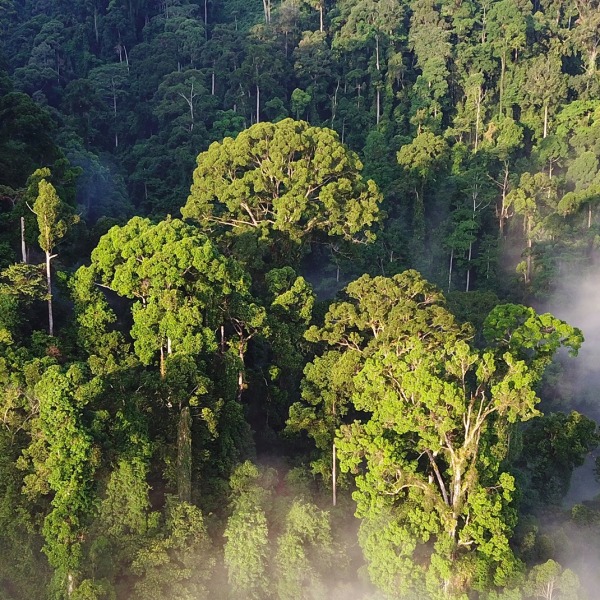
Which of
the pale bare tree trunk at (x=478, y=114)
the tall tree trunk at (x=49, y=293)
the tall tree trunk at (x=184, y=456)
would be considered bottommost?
the tall tree trunk at (x=184, y=456)

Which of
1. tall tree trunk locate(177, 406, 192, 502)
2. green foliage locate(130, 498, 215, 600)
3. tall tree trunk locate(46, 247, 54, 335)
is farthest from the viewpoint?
tall tree trunk locate(46, 247, 54, 335)

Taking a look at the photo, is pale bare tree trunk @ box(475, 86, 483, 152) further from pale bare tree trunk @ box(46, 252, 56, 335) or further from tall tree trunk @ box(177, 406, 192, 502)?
tall tree trunk @ box(177, 406, 192, 502)

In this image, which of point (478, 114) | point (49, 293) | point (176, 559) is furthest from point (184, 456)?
point (478, 114)

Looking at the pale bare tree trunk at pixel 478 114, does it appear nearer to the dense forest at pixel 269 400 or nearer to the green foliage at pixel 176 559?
the dense forest at pixel 269 400

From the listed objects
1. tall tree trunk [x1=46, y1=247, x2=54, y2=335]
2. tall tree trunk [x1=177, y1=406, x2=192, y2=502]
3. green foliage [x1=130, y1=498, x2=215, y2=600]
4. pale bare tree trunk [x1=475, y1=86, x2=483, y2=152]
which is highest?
pale bare tree trunk [x1=475, y1=86, x2=483, y2=152]

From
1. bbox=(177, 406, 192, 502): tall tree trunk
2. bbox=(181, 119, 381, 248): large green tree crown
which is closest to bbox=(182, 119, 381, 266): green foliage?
bbox=(181, 119, 381, 248): large green tree crown

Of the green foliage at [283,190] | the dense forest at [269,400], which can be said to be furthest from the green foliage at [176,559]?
the green foliage at [283,190]

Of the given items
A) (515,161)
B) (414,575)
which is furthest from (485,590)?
(515,161)

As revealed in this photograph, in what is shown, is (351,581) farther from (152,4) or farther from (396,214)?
(152,4)
